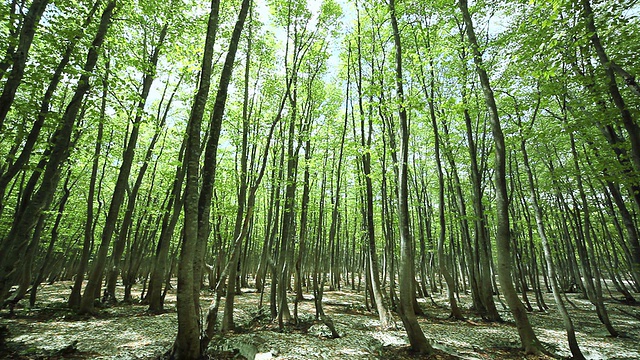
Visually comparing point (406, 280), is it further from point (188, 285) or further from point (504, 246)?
point (188, 285)

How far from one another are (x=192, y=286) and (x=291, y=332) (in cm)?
616

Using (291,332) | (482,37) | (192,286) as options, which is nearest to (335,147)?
(482,37)

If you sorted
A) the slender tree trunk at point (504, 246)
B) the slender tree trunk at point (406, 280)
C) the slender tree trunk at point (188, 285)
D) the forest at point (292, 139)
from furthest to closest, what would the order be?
the slender tree trunk at point (406, 280), the slender tree trunk at point (504, 246), the forest at point (292, 139), the slender tree trunk at point (188, 285)

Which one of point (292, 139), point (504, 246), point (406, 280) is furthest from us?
point (292, 139)

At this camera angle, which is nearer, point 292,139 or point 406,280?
point 406,280

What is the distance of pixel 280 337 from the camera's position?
9.51 m

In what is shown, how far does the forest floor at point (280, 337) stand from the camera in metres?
7.35

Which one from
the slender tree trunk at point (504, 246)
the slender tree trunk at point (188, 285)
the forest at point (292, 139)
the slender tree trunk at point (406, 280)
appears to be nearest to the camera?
the slender tree trunk at point (188, 285)

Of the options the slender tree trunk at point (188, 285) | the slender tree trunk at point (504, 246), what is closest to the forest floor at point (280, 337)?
the slender tree trunk at point (504, 246)

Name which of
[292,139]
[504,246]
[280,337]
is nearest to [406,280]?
[504,246]

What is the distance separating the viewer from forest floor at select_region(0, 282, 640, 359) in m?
7.35

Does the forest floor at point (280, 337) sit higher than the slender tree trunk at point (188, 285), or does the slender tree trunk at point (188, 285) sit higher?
the slender tree trunk at point (188, 285)

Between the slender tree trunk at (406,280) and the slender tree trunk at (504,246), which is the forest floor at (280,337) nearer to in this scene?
the slender tree trunk at (406,280)

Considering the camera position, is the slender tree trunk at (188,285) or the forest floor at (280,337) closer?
the slender tree trunk at (188,285)
